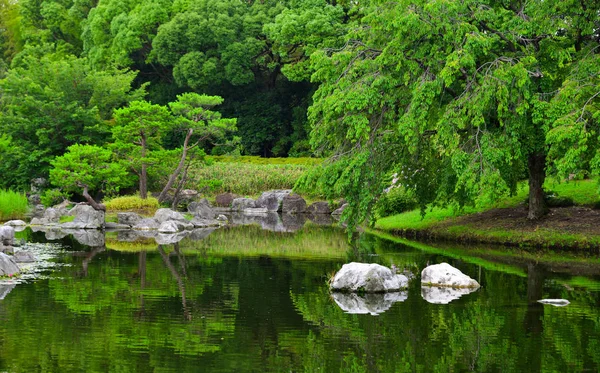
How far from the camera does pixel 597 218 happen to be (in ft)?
71.7

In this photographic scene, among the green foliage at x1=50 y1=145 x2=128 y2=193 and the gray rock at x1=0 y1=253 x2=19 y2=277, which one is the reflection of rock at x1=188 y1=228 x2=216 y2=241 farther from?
the gray rock at x1=0 y1=253 x2=19 y2=277

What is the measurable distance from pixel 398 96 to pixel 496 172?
3.24 meters

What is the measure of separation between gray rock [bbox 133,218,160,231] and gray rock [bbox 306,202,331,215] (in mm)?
13257

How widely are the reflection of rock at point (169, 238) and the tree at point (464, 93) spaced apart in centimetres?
597

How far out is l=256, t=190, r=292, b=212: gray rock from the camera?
42.4 meters

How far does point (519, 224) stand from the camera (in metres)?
22.8

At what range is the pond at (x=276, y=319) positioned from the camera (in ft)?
28.9

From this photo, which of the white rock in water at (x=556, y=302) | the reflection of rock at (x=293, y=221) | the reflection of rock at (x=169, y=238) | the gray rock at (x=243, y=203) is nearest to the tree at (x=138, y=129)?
the reflection of rock at (x=169, y=238)

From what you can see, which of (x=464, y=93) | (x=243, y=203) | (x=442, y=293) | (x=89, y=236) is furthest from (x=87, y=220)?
(x=442, y=293)

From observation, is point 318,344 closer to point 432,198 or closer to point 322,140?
point 322,140

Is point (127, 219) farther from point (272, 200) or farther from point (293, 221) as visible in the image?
point (272, 200)

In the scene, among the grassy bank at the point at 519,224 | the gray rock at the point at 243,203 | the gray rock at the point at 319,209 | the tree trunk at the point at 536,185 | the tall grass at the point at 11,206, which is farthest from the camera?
the gray rock at the point at 243,203

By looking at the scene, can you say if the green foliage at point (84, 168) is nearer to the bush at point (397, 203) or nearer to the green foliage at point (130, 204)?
the green foliage at point (130, 204)

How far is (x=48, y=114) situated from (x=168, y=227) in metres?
12.9
